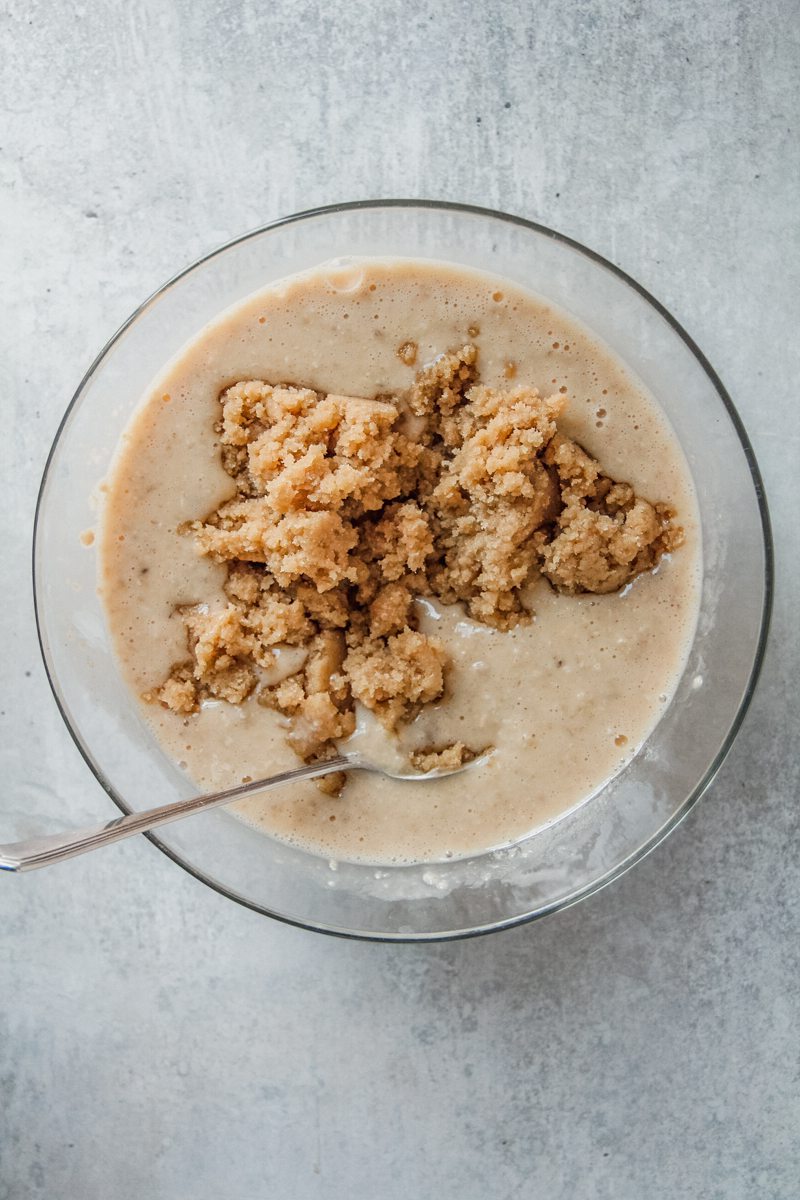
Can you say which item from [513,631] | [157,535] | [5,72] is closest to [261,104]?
[5,72]

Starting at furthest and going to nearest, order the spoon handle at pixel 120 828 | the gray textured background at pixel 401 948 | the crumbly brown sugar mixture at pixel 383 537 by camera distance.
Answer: the gray textured background at pixel 401 948 < the crumbly brown sugar mixture at pixel 383 537 < the spoon handle at pixel 120 828

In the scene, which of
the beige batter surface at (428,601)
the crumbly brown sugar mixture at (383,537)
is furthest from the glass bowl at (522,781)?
the crumbly brown sugar mixture at (383,537)

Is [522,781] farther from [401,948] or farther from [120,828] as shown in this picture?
[120,828]

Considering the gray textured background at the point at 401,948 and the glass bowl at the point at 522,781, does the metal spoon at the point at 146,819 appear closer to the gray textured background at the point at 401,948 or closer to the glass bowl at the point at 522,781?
the glass bowl at the point at 522,781

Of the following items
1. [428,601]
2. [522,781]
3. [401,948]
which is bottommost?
[401,948]

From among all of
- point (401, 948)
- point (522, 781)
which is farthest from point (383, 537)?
point (401, 948)
